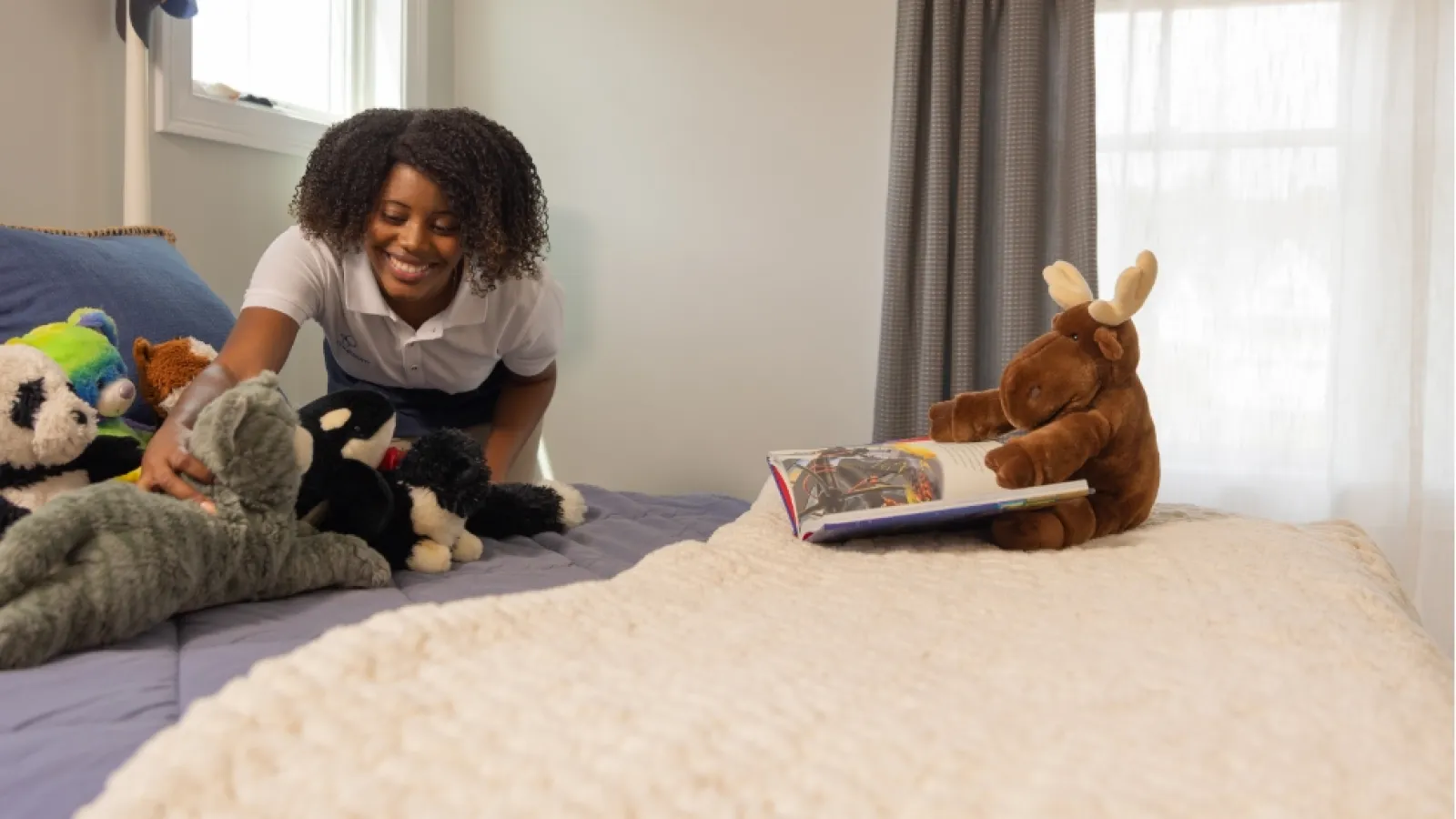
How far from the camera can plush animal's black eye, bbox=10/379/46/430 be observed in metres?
0.97

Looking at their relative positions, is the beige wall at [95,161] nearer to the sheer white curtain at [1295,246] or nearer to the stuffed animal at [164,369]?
the stuffed animal at [164,369]

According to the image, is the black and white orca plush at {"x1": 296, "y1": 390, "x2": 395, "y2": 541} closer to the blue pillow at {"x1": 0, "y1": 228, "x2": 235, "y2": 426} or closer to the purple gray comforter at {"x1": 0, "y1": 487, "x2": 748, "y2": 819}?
the purple gray comforter at {"x1": 0, "y1": 487, "x2": 748, "y2": 819}

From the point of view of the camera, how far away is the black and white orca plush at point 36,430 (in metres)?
0.97

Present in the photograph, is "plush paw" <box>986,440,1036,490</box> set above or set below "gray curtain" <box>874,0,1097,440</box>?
below

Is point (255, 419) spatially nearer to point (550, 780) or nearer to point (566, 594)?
point (566, 594)

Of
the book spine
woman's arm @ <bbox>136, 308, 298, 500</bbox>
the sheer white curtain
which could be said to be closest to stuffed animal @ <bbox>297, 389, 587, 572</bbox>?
woman's arm @ <bbox>136, 308, 298, 500</bbox>

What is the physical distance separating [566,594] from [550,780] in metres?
0.30

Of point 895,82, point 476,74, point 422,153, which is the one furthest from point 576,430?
point 422,153

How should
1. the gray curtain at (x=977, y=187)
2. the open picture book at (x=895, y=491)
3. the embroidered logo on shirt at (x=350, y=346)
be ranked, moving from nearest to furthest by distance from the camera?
1. the open picture book at (x=895, y=491)
2. the embroidered logo on shirt at (x=350, y=346)
3. the gray curtain at (x=977, y=187)

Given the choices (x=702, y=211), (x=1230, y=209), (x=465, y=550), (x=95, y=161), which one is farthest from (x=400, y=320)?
(x=1230, y=209)

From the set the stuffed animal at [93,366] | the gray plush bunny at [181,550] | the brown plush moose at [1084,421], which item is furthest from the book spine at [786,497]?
the stuffed animal at [93,366]

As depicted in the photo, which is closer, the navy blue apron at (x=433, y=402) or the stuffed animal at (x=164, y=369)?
the stuffed animal at (x=164, y=369)

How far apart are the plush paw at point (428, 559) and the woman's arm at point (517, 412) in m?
0.58

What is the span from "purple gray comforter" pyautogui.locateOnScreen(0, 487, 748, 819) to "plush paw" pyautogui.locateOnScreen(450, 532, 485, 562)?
0.02m
